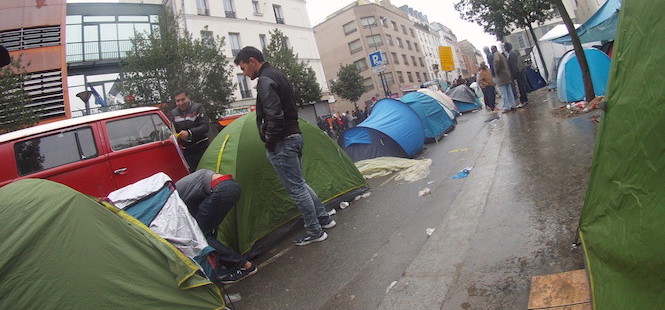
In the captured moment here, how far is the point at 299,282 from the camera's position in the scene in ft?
9.53

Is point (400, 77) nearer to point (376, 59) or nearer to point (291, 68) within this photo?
point (291, 68)

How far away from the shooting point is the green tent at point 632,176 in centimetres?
118

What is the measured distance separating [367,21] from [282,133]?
150 ft

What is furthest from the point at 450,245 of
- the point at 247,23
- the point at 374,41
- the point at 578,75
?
the point at 374,41

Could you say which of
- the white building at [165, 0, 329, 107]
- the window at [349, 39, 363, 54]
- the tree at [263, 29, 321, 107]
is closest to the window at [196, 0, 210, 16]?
the white building at [165, 0, 329, 107]

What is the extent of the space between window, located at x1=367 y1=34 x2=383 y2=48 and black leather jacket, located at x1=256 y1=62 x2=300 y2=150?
43704 mm

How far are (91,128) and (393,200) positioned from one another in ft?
12.8

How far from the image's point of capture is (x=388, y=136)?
7.00 m

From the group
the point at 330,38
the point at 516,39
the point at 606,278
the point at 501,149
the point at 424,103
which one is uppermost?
the point at 330,38

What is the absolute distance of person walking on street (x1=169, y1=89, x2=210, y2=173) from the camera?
4934mm

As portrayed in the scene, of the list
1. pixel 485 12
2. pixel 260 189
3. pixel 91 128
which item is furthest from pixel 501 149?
pixel 485 12

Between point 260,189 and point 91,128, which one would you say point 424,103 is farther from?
point 91,128

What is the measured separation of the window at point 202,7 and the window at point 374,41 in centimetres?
2427

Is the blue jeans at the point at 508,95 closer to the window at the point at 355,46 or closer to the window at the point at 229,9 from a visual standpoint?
the window at the point at 229,9
